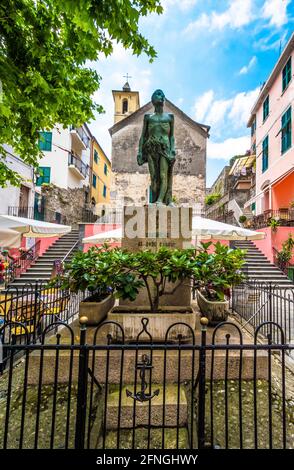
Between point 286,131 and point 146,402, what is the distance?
16.6m

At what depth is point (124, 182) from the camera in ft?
68.8

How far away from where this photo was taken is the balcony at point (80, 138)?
21.5 metres

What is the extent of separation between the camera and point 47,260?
13.3 metres

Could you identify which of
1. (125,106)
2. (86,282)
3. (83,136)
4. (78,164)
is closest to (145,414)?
(86,282)

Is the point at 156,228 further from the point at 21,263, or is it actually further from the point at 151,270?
the point at 21,263

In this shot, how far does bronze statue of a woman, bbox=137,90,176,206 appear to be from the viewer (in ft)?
16.2

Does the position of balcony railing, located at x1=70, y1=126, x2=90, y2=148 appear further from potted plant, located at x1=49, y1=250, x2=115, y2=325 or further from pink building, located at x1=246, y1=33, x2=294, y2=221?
potted plant, located at x1=49, y1=250, x2=115, y2=325

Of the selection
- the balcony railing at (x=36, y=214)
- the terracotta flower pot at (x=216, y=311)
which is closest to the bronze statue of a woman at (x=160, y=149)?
Result: the terracotta flower pot at (x=216, y=311)

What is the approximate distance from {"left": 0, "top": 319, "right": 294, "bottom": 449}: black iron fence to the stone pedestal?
1.59 metres

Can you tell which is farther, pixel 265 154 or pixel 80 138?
pixel 80 138

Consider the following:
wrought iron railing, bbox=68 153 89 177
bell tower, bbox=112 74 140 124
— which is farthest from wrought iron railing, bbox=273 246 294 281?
bell tower, bbox=112 74 140 124

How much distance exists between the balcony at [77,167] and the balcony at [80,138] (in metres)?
1.80

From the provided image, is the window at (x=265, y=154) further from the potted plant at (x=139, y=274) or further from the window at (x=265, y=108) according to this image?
the potted plant at (x=139, y=274)
